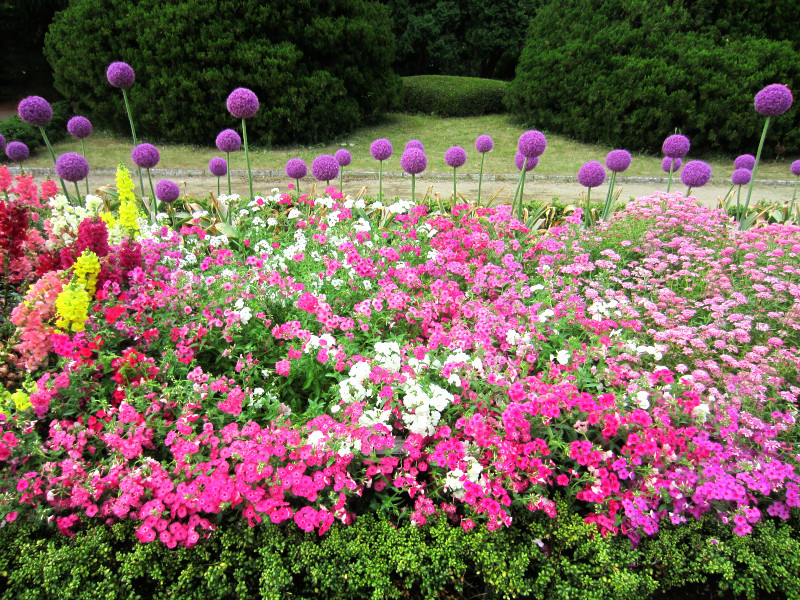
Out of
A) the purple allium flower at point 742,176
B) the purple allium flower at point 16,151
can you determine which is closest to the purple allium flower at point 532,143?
the purple allium flower at point 742,176

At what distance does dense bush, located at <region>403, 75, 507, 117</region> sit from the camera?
1316 cm

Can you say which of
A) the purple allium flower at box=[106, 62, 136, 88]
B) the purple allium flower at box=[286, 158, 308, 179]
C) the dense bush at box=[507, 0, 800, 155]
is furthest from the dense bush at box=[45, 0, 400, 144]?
the purple allium flower at box=[286, 158, 308, 179]

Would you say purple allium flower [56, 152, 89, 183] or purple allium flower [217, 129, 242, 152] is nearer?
purple allium flower [56, 152, 89, 183]

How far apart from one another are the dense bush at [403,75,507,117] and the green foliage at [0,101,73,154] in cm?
783

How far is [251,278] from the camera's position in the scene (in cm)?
268

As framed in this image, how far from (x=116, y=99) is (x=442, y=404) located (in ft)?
34.9

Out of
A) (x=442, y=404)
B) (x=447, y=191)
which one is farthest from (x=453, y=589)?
(x=447, y=191)

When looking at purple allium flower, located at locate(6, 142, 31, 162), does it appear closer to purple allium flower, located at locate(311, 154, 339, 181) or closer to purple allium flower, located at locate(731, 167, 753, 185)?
purple allium flower, located at locate(311, 154, 339, 181)

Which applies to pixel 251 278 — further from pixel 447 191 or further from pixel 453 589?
pixel 447 191

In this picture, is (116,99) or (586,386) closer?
(586,386)

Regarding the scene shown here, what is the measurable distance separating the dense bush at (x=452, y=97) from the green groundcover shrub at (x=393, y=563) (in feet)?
42.0

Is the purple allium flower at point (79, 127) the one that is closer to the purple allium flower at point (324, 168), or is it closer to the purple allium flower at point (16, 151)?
the purple allium flower at point (16, 151)

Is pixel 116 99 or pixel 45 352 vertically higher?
pixel 116 99

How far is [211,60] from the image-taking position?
30.6ft
